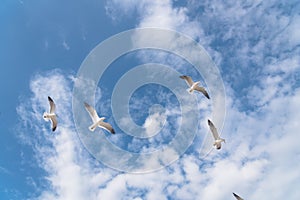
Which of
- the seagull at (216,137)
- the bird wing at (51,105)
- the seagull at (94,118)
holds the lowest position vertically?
the seagull at (216,137)

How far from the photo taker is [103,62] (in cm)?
4694

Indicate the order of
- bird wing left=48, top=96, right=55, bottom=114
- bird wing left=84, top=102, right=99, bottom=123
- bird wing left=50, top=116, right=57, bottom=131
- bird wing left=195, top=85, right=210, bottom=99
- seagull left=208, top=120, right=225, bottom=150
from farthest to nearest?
seagull left=208, top=120, right=225, bottom=150, bird wing left=195, top=85, right=210, bottom=99, bird wing left=84, top=102, right=99, bottom=123, bird wing left=50, top=116, right=57, bottom=131, bird wing left=48, top=96, right=55, bottom=114

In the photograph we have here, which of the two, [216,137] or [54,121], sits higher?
[54,121]

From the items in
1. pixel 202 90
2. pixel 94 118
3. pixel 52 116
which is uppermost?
pixel 52 116


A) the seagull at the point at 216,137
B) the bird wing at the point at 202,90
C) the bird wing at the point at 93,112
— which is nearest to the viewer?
the bird wing at the point at 93,112

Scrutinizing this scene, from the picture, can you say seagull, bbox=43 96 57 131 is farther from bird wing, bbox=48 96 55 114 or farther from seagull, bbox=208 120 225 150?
seagull, bbox=208 120 225 150

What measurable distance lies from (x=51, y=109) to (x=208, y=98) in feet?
45.0

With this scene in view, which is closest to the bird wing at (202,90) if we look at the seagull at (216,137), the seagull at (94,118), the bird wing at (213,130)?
the bird wing at (213,130)

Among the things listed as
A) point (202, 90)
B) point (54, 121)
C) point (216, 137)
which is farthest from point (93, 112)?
point (216, 137)

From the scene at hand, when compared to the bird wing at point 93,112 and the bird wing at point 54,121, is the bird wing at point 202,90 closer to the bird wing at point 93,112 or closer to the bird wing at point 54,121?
the bird wing at point 93,112

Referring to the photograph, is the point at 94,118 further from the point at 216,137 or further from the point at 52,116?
the point at 216,137

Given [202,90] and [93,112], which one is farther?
[202,90]

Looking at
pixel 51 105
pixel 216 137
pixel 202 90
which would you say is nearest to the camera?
pixel 51 105

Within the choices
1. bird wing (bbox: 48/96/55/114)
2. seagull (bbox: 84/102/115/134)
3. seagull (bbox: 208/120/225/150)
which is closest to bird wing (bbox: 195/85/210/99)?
seagull (bbox: 208/120/225/150)
